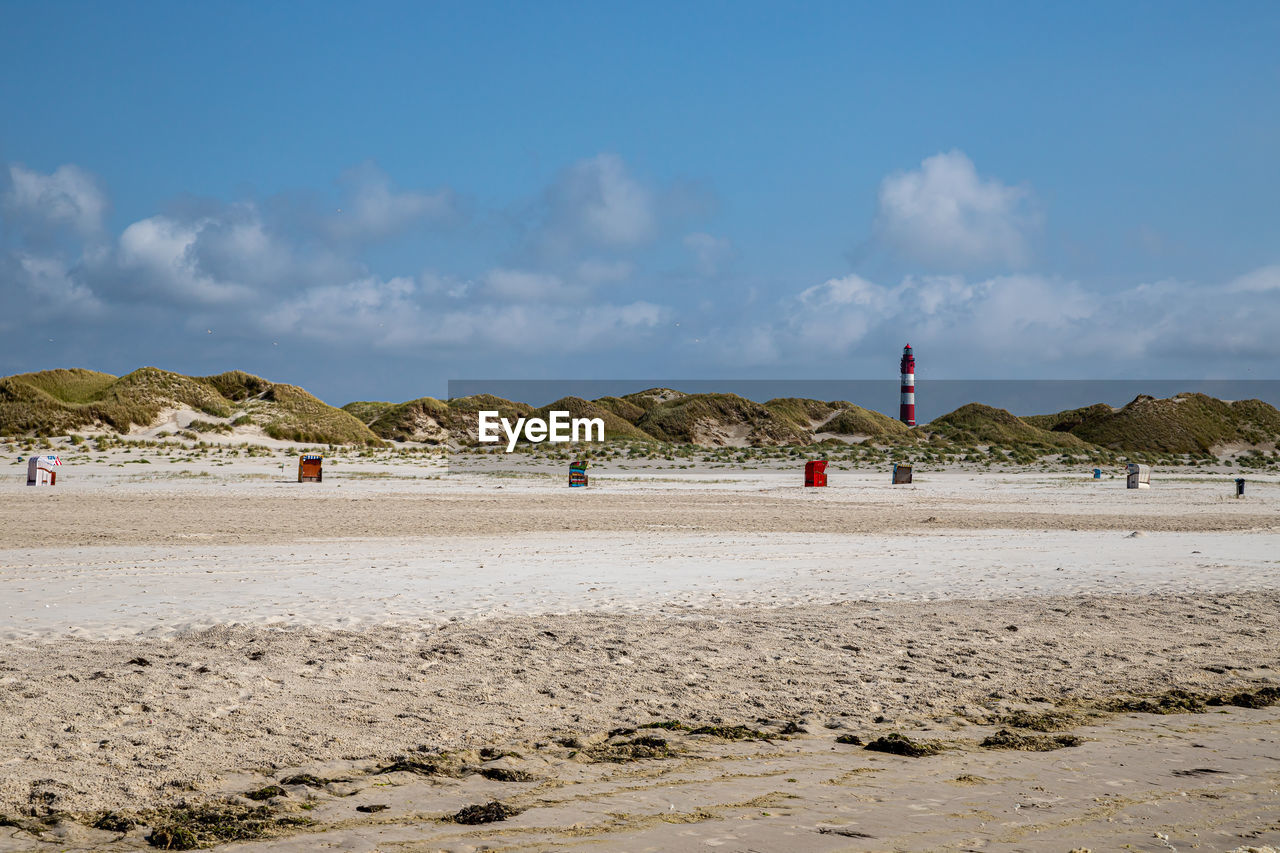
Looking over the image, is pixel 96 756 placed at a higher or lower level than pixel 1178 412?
lower

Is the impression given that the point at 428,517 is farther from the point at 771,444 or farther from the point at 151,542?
the point at 771,444

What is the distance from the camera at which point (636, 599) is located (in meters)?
10.6

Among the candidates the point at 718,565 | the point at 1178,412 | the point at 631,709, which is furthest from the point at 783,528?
the point at 1178,412

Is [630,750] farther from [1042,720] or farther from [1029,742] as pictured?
[1042,720]

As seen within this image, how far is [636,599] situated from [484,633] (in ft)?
7.47

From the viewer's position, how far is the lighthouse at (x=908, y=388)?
8281cm

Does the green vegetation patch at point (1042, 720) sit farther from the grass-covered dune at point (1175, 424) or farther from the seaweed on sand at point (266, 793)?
the grass-covered dune at point (1175, 424)

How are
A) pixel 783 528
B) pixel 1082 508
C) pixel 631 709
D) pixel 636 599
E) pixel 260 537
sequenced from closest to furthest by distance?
1. pixel 631 709
2. pixel 636 599
3. pixel 260 537
4. pixel 783 528
5. pixel 1082 508

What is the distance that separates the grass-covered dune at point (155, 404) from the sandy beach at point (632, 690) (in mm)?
44515
